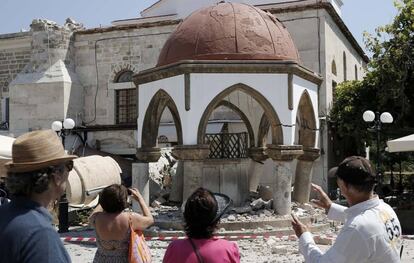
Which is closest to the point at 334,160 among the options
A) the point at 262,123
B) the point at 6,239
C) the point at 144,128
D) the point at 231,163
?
the point at 262,123

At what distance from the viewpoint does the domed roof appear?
1039 cm

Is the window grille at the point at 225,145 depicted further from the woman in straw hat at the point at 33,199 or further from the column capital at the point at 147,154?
the woman in straw hat at the point at 33,199

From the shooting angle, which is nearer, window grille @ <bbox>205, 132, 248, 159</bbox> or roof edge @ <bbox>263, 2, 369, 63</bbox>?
window grille @ <bbox>205, 132, 248, 159</bbox>

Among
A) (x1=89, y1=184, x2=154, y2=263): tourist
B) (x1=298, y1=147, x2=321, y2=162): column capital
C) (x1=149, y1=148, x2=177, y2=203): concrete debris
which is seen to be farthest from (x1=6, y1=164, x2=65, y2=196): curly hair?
(x1=149, y1=148, x2=177, y2=203): concrete debris

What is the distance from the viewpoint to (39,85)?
779 inches

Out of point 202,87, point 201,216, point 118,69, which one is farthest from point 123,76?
point 201,216

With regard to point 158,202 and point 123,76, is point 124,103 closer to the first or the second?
point 123,76

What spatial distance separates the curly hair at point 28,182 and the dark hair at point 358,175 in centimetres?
144

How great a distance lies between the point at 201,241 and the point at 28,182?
109cm

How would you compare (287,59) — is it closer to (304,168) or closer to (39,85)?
(304,168)

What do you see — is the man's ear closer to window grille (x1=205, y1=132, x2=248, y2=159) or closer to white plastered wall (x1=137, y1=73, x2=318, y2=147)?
white plastered wall (x1=137, y1=73, x2=318, y2=147)

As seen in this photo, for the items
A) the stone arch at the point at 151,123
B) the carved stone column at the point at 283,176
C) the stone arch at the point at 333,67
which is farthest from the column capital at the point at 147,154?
the stone arch at the point at 333,67

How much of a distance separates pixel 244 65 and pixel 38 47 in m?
12.4

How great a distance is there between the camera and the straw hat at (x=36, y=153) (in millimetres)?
2092
